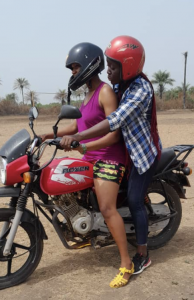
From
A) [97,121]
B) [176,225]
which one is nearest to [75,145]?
[97,121]

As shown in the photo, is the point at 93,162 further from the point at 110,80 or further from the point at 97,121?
the point at 110,80

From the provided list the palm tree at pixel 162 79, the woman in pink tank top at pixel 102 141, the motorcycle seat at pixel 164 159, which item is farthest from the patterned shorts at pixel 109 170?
the palm tree at pixel 162 79

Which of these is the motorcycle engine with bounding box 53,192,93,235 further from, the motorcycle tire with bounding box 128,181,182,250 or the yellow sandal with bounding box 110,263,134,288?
the motorcycle tire with bounding box 128,181,182,250

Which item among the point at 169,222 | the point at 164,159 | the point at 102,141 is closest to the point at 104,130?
the point at 102,141

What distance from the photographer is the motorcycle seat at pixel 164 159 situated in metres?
3.62

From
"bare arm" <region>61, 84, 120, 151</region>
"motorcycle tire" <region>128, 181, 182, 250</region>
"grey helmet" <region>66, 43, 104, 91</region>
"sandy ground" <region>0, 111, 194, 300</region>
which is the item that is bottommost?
"sandy ground" <region>0, 111, 194, 300</region>

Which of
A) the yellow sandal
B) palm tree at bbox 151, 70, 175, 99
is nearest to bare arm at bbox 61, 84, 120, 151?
the yellow sandal

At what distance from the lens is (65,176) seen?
3096 millimetres

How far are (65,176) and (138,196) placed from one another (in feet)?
2.27

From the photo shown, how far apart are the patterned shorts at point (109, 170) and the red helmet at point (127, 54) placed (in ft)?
2.47

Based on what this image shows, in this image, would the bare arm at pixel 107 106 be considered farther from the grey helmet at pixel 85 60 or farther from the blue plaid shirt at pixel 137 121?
the grey helmet at pixel 85 60

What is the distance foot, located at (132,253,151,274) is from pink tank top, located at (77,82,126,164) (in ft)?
3.03

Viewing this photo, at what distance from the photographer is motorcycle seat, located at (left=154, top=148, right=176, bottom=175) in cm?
362

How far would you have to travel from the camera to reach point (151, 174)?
333cm
